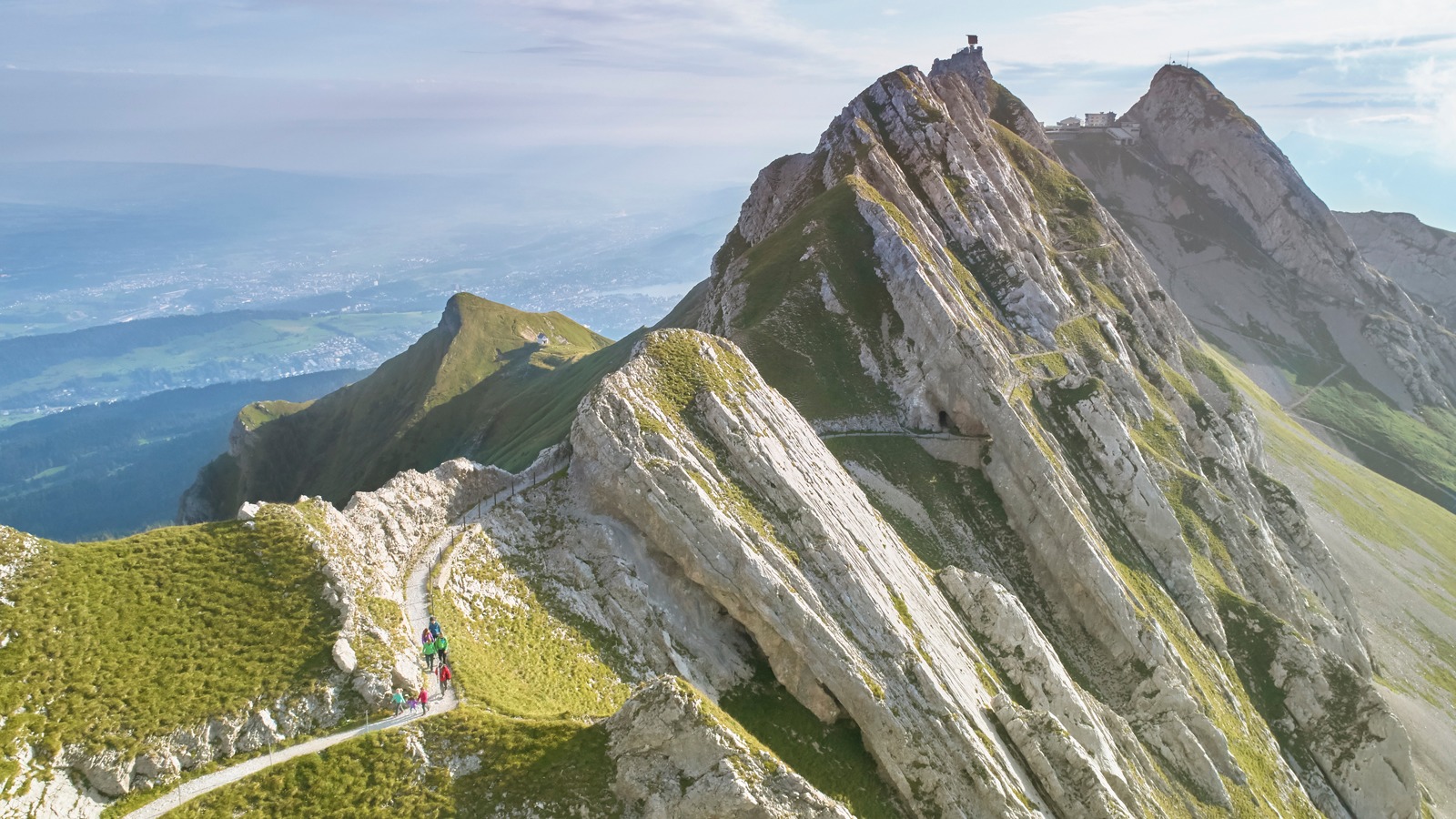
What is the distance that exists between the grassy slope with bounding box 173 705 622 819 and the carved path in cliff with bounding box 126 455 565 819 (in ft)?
1.45

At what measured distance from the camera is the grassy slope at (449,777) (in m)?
24.7

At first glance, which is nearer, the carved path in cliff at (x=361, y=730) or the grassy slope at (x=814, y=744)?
the carved path in cliff at (x=361, y=730)

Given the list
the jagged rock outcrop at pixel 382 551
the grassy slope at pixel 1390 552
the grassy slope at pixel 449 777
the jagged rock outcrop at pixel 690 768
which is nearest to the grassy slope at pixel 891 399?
the jagged rock outcrop at pixel 690 768

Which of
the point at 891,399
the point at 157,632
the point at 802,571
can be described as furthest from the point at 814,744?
the point at 891,399

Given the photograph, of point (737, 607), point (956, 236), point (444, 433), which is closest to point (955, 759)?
point (737, 607)

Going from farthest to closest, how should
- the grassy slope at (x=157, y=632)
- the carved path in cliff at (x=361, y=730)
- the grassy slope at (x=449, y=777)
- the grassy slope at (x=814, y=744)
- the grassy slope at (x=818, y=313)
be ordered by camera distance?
the grassy slope at (x=818, y=313) < the grassy slope at (x=814, y=744) < the grassy slope at (x=157, y=632) < the grassy slope at (x=449, y=777) < the carved path in cliff at (x=361, y=730)

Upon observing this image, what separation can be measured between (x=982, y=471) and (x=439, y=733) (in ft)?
186

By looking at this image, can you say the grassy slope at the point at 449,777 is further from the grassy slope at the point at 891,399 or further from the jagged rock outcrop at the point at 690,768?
the grassy slope at the point at 891,399

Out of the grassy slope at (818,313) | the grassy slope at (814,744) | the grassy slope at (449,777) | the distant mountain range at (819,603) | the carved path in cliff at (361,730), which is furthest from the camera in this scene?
the grassy slope at (818,313)

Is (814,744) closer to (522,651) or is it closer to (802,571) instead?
(802,571)

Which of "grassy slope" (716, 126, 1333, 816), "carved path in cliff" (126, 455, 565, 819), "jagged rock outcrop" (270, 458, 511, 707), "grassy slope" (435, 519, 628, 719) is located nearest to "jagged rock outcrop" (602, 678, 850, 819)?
"grassy slope" (435, 519, 628, 719)

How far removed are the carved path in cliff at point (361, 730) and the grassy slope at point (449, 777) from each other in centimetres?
44

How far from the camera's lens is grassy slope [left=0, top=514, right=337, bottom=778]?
24.8 metres

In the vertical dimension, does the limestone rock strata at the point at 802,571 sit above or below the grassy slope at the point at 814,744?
above
